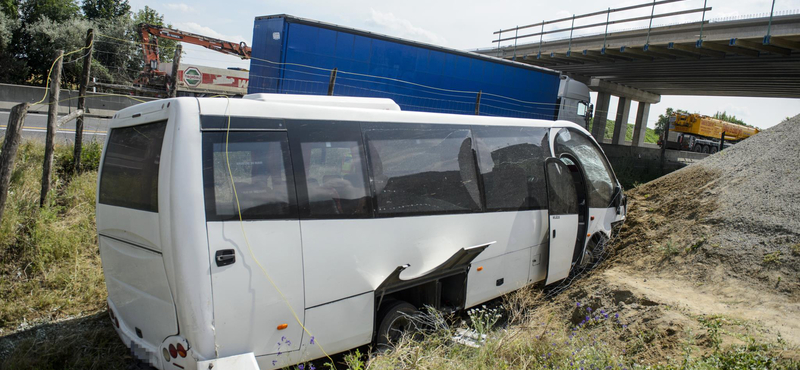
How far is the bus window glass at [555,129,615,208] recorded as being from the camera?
6223 millimetres

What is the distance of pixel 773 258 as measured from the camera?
5.55m

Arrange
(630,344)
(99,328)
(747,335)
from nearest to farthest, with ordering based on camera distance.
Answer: (747,335) < (630,344) < (99,328)

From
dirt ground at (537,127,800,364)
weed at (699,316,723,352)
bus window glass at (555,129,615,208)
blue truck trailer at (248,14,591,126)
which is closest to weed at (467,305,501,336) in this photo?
dirt ground at (537,127,800,364)

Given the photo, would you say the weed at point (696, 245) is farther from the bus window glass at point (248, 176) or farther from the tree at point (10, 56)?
the tree at point (10, 56)

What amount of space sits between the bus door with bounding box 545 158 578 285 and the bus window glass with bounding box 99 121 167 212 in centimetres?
427

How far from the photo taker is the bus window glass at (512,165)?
515cm

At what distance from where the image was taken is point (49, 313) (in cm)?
523

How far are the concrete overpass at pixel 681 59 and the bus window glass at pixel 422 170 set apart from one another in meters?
17.8

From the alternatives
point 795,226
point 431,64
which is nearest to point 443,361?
point 795,226

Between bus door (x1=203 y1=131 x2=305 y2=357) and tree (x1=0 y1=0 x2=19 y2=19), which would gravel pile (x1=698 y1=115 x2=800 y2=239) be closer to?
bus door (x1=203 y1=131 x2=305 y2=357)

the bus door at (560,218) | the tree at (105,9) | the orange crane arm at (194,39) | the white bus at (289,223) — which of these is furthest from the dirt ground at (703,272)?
the tree at (105,9)

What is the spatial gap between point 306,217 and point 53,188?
5.67 metres

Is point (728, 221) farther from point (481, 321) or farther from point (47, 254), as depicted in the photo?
point (47, 254)

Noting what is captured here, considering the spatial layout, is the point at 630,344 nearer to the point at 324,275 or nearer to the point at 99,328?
the point at 324,275
